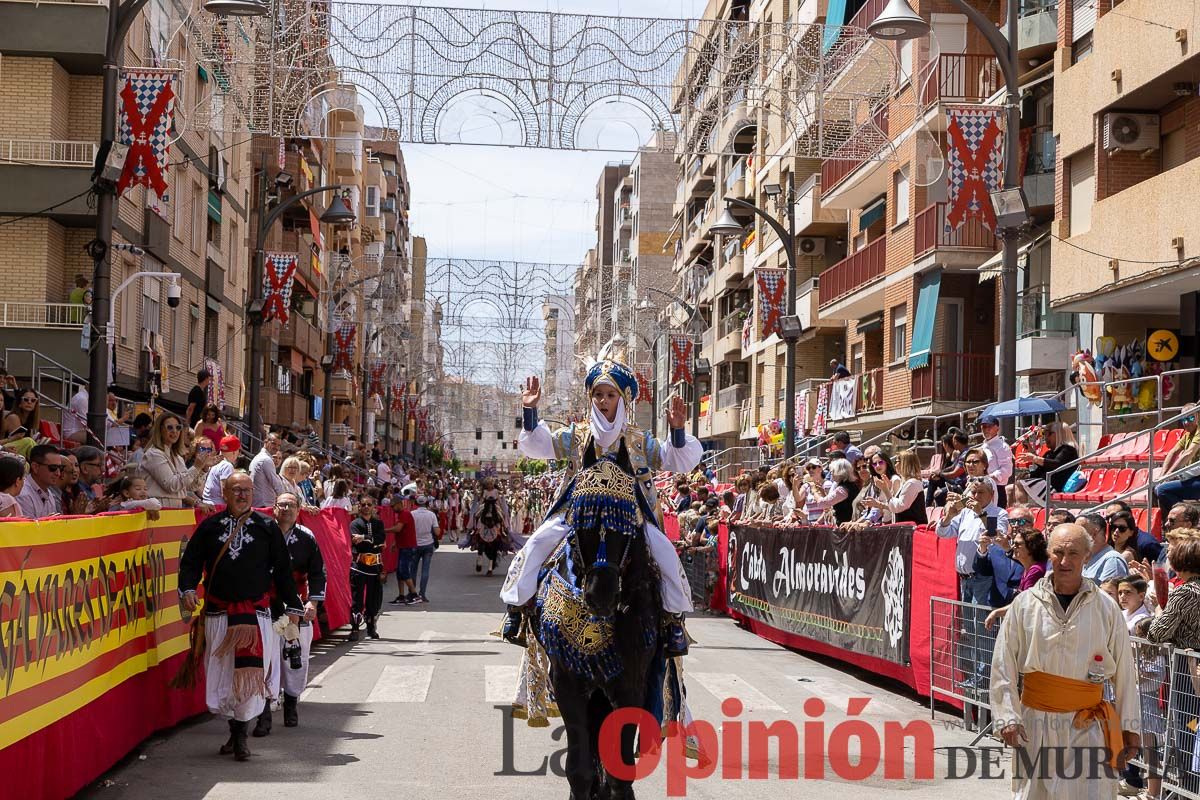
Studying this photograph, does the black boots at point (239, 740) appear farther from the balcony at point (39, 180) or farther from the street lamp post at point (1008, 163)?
the balcony at point (39, 180)

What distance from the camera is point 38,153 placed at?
28.1 metres

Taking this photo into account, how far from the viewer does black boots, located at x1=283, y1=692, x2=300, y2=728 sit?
12.0 meters

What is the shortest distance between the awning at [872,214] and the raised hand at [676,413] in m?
30.6

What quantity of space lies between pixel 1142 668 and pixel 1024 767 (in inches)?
103

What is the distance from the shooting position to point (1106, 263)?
73.6 feet

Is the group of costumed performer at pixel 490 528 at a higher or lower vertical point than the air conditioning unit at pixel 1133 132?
lower

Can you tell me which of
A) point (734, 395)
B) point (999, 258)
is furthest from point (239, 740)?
point (734, 395)

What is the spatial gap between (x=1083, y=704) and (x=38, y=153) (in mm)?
25272

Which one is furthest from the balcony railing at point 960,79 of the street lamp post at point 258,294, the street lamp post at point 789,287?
the street lamp post at point 258,294

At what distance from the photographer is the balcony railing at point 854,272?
3691 cm

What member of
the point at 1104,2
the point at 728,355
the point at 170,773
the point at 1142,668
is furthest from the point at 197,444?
the point at 728,355

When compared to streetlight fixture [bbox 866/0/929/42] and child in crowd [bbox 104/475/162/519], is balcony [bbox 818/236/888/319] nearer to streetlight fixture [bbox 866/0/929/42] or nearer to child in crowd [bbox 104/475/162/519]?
streetlight fixture [bbox 866/0/929/42]

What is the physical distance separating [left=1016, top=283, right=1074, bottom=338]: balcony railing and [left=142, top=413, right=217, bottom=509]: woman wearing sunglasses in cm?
1720

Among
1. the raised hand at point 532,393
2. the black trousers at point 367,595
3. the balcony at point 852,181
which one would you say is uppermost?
the balcony at point 852,181
